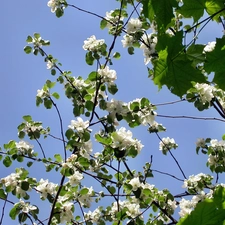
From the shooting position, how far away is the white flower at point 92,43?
3174mm

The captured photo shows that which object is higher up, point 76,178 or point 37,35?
point 37,35

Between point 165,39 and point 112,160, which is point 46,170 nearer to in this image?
point 112,160

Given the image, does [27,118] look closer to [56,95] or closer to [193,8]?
[56,95]

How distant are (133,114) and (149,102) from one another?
0.17 metres

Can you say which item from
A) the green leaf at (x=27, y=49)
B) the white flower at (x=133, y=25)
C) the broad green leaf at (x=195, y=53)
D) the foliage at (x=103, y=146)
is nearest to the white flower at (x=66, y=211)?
the foliage at (x=103, y=146)

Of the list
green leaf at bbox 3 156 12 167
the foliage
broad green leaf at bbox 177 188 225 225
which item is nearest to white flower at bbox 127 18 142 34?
the foliage

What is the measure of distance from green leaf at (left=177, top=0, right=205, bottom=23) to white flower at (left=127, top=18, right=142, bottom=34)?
7.08 ft

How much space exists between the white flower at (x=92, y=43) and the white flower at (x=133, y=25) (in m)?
0.29

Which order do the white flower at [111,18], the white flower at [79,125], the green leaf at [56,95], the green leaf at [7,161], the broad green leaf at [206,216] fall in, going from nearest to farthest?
1. the broad green leaf at [206,216]
2. the white flower at [79,125]
3. the green leaf at [7,161]
4. the green leaf at [56,95]
5. the white flower at [111,18]

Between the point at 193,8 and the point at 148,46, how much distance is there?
2.07 meters

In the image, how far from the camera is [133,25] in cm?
330

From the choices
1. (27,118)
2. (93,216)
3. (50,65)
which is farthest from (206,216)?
(50,65)

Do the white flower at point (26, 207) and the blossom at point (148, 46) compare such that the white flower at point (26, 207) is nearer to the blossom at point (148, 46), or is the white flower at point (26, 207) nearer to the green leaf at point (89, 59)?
the green leaf at point (89, 59)

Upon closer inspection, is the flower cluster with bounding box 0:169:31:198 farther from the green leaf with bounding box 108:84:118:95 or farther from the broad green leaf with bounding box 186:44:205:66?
the broad green leaf with bounding box 186:44:205:66
